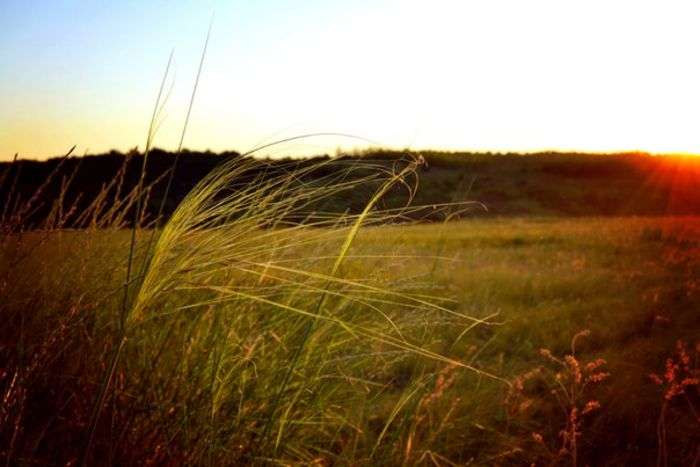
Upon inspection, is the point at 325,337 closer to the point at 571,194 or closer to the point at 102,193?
the point at 102,193

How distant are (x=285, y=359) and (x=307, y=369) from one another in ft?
0.21

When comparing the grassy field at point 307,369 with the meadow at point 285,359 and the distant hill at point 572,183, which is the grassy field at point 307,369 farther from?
the distant hill at point 572,183

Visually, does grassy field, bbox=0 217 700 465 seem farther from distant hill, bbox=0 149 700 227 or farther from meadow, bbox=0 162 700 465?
distant hill, bbox=0 149 700 227

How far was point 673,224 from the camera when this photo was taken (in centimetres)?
908

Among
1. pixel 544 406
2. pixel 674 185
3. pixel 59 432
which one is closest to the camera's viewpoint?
pixel 59 432

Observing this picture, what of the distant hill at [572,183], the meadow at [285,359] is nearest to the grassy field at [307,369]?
the meadow at [285,359]

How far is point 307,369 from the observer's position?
4.65 ft

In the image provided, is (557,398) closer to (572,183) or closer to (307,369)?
(307,369)

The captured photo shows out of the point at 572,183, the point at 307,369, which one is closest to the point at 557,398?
the point at 307,369

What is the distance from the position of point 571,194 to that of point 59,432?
1976 centimetres

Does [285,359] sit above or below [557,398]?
above

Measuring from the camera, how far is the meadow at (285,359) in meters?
1.06

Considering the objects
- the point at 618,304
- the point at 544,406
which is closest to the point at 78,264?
the point at 544,406

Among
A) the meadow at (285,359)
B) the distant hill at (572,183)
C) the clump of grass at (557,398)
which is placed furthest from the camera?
the distant hill at (572,183)
